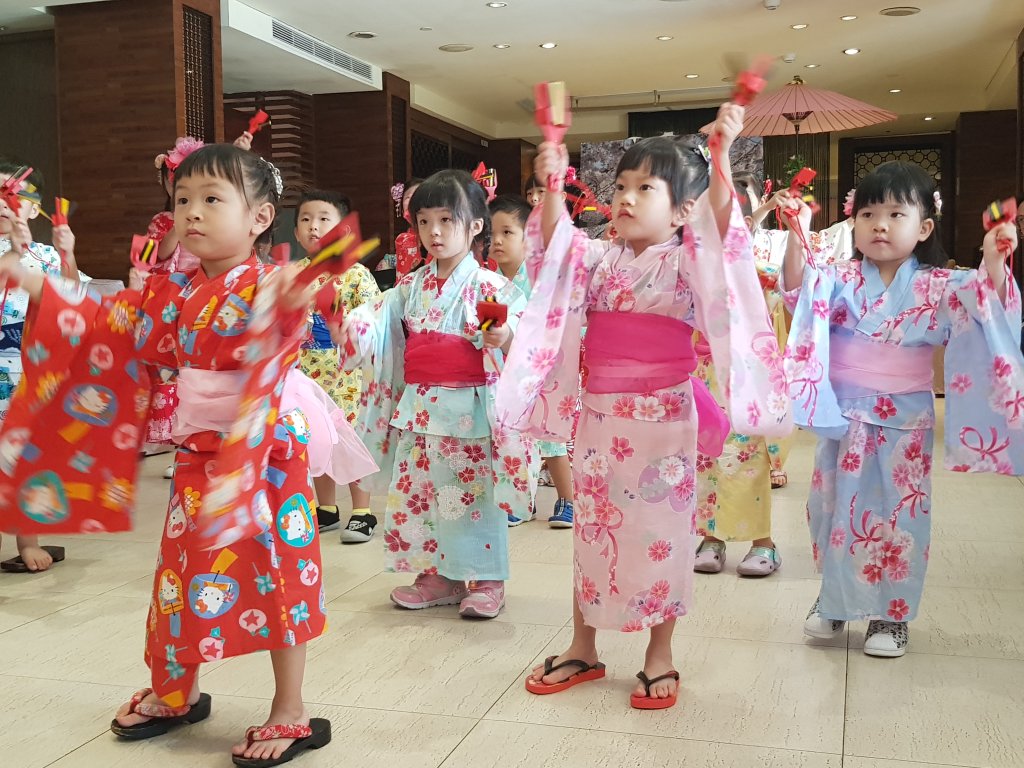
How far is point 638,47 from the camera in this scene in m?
10.1

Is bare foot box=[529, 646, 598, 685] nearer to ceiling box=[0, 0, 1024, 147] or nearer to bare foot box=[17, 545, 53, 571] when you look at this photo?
bare foot box=[17, 545, 53, 571]

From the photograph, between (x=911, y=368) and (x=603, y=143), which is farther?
(x=603, y=143)

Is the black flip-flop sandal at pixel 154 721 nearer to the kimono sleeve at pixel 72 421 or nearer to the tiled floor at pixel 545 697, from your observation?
the tiled floor at pixel 545 697

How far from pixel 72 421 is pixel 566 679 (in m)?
1.30

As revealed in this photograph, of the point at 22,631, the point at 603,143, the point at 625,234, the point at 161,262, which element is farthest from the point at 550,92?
the point at 603,143

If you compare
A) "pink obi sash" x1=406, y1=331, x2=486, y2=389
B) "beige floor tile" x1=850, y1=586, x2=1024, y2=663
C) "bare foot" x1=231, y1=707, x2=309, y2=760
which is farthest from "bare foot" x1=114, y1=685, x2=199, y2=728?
"beige floor tile" x1=850, y1=586, x2=1024, y2=663

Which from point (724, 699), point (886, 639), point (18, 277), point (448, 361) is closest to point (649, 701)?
point (724, 699)

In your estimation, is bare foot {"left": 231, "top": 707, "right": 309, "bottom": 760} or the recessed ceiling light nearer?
bare foot {"left": 231, "top": 707, "right": 309, "bottom": 760}

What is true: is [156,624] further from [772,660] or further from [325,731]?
[772,660]

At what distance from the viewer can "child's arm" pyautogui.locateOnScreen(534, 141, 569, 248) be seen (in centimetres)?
229

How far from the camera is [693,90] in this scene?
12.2 m

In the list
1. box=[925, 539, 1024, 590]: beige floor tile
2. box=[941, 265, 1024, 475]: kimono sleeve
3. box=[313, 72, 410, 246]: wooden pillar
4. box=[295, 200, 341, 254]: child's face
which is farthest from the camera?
box=[313, 72, 410, 246]: wooden pillar

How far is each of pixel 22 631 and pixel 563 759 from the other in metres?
1.80

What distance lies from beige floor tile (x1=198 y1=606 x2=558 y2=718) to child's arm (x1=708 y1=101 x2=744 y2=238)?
1249 millimetres
